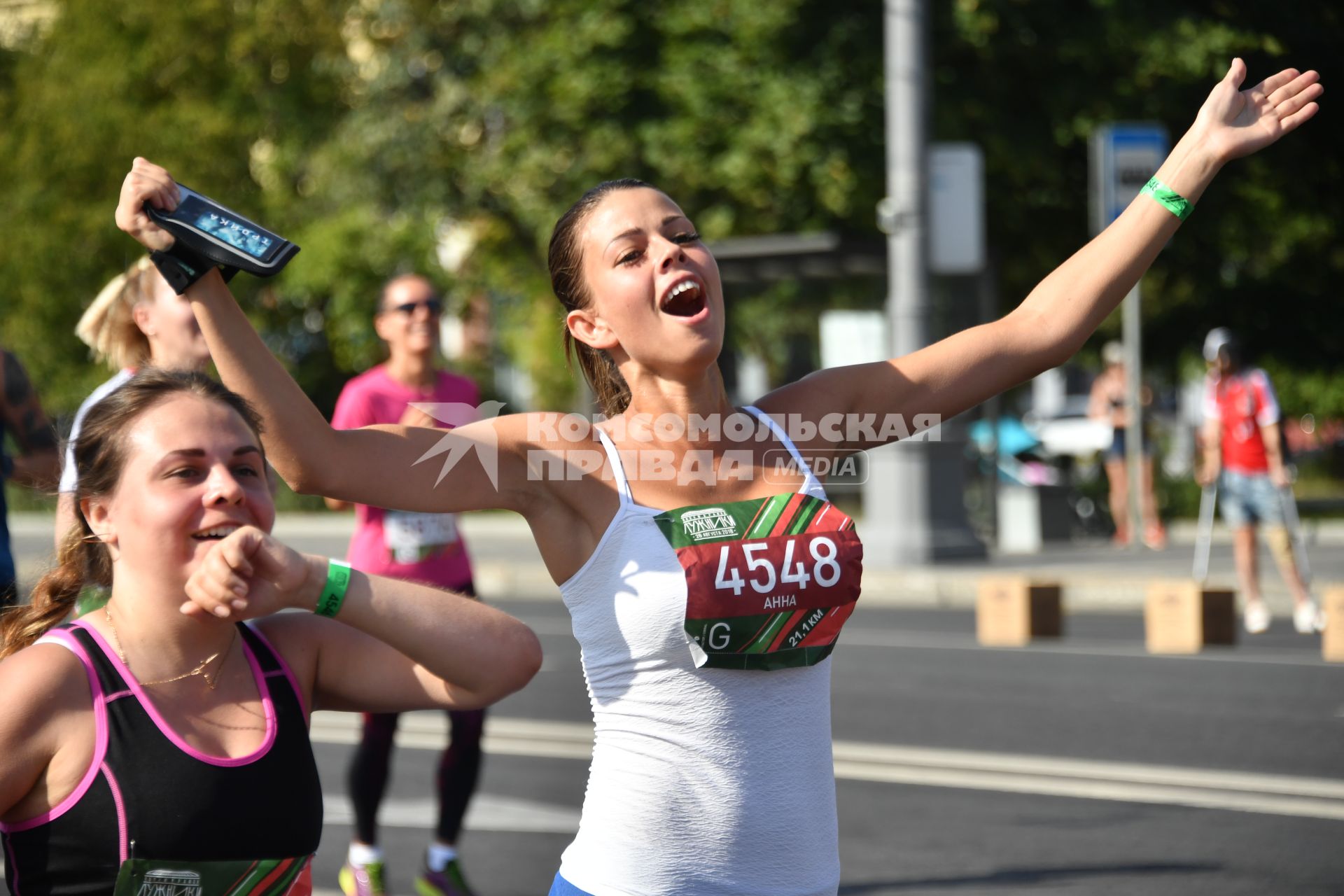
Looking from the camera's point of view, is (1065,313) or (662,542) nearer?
(662,542)

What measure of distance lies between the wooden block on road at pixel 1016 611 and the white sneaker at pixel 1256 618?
1.41 meters

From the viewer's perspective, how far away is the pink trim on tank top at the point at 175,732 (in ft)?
8.30

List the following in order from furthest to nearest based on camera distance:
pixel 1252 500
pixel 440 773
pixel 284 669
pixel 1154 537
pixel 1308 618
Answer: pixel 1154 537
pixel 1252 500
pixel 1308 618
pixel 440 773
pixel 284 669

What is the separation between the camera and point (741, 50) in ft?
73.2

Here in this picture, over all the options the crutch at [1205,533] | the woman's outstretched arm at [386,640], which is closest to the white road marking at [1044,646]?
the crutch at [1205,533]

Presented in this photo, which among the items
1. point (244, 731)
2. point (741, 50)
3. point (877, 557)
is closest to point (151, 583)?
point (244, 731)

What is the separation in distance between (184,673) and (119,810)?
0.23m

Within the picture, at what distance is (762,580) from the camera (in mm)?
2816

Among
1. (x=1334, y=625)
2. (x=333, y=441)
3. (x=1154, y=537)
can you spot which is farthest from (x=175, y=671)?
(x=1154, y=537)

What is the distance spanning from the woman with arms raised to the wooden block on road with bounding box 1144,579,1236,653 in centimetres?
875

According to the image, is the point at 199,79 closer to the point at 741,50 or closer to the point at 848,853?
the point at 741,50

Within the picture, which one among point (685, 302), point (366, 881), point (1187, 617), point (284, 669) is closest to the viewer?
point (284, 669)

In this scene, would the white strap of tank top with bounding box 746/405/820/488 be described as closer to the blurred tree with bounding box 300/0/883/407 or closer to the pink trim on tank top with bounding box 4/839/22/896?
the pink trim on tank top with bounding box 4/839/22/896
